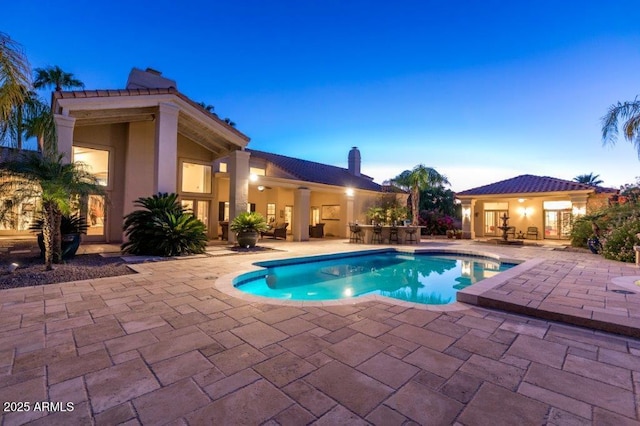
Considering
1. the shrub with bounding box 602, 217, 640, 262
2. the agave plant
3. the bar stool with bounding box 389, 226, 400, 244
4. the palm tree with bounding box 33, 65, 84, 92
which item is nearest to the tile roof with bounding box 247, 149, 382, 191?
the bar stool with bounding box 389, 226, 400, 244

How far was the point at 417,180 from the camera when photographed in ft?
59.1

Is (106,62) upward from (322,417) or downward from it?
upward

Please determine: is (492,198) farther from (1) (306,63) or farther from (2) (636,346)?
(2) (636,346)

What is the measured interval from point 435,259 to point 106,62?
32326mm

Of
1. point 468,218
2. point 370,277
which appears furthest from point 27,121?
point 468,218

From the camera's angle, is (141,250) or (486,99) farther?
(486,99)

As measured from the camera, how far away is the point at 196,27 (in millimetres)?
13508

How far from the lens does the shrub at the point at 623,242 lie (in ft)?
28.3

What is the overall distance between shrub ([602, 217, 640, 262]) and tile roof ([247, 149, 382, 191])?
37.9 feet

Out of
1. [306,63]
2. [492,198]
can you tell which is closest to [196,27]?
[306,63]

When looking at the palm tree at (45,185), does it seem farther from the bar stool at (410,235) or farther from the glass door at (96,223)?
the bar stool at (410,235)

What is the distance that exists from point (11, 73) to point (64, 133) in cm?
501

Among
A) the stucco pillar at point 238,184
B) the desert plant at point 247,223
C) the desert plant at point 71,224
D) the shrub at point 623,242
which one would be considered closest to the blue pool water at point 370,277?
the desert plant at point 247,223

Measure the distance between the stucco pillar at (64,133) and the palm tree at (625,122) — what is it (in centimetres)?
1663
